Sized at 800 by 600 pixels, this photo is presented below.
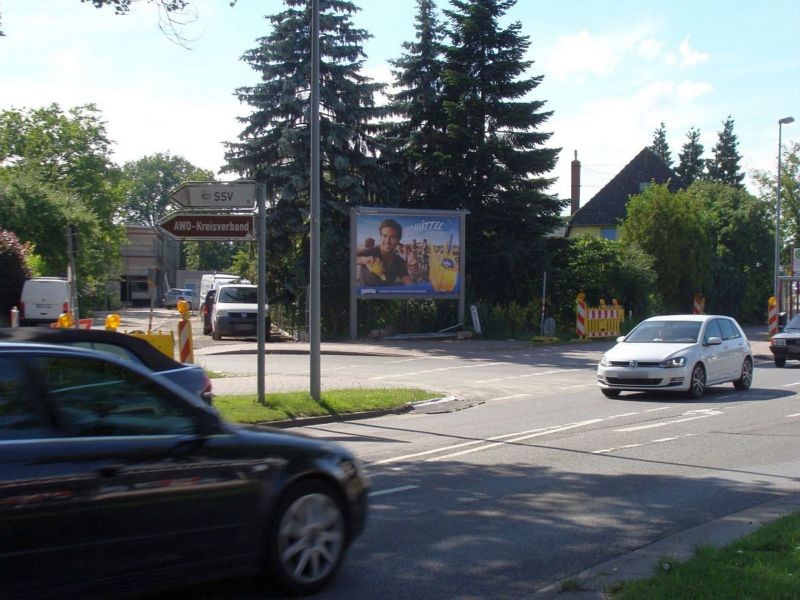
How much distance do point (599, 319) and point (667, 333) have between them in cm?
1779

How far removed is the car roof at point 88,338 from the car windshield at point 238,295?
2450 centimetres

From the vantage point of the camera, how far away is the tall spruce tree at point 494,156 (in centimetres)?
3653

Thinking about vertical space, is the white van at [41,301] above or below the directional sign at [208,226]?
below

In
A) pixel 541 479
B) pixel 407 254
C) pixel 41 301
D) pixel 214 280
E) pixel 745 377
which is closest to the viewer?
pixel 541 479

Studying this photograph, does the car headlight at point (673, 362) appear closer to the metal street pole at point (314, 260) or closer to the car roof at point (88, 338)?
the metal street pole at point (314, 260)

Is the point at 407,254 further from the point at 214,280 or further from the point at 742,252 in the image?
the point at 742,252

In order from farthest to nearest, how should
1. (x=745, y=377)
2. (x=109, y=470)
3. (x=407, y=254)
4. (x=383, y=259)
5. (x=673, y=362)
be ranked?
(x=407, y=254) < (x=383, y=259) < (x=745, y=377) < (x=673, y=362) < (x=109, y=470)

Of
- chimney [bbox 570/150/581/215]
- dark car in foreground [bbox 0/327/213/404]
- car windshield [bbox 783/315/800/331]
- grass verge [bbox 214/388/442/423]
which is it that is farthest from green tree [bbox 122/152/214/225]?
dark car in foreground [bbox 0/327/213/404]

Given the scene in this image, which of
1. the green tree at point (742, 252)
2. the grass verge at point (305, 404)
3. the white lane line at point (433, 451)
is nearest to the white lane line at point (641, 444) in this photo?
the white lane line at point (433, 451)

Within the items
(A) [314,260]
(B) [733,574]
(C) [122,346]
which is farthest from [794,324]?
(B) [733,574]

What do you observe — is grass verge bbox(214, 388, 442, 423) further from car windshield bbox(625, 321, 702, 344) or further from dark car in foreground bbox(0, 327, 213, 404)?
Result: car windshield bbox(625, 321, 702, 344)

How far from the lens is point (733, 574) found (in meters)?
5.39

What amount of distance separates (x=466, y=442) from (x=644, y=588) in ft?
22.8

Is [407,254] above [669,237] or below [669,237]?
below
